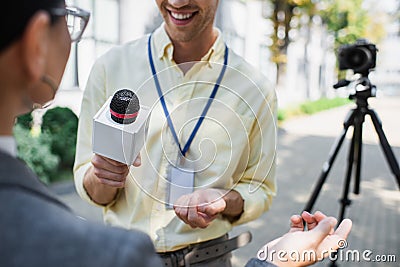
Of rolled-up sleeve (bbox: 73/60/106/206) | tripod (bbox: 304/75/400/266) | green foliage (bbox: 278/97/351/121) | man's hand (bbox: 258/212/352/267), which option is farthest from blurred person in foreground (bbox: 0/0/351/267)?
green foliage (bbox: 278/97/351/121)

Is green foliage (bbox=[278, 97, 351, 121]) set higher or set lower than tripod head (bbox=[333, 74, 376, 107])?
lower

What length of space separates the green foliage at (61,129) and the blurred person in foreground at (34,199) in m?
4.80

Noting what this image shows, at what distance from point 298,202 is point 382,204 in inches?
32.1

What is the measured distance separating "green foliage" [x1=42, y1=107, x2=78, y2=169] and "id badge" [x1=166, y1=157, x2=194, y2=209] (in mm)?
4446

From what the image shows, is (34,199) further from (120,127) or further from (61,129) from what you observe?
(61,129)

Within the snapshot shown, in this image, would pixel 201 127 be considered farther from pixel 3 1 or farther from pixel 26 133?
pixel 26 133

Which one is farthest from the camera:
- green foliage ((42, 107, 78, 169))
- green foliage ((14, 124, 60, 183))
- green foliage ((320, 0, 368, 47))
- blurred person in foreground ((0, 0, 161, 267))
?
green foliage ((320, 0, 368, 47))

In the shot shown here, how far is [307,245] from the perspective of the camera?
68cm

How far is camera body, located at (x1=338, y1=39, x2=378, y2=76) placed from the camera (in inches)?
79.6

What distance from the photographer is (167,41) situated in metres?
1.05

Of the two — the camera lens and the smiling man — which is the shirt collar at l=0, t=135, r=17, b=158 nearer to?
the smiling man

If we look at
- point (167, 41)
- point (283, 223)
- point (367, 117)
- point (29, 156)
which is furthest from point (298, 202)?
point (167, 41)

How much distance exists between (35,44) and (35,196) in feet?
0.47

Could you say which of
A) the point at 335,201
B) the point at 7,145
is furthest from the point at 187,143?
the point at 335,201
